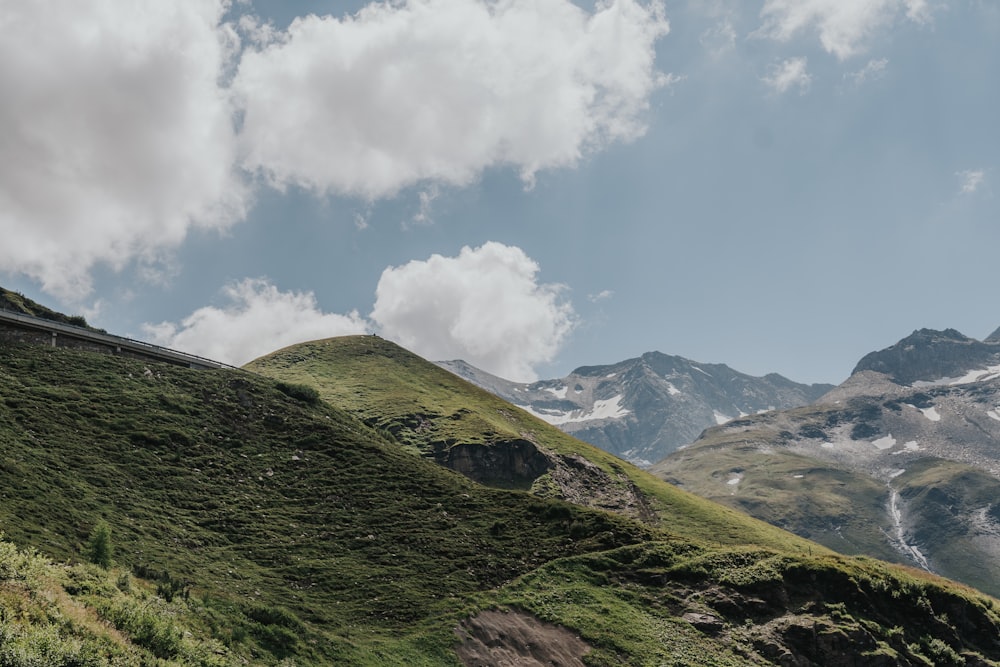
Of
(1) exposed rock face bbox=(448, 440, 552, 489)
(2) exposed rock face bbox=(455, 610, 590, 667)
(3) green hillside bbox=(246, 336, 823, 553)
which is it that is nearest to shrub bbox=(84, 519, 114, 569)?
(2) exposed rock face bbox=(455, 610, 590, 667)

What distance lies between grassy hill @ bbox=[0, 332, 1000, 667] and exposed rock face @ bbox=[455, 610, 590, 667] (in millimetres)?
152

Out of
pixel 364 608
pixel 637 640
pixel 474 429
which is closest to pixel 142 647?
pixel 364 608

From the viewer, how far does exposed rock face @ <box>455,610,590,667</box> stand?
39.2 meters

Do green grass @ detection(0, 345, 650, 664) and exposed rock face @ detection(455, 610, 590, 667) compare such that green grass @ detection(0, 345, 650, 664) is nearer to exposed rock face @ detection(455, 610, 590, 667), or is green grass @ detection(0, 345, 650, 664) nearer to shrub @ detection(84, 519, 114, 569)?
shrub @ detection(84, 519, 114, 569)

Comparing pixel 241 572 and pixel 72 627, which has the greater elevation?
pixel 72 627

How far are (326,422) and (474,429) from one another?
39436 mm

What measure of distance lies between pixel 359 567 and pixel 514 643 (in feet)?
43.1

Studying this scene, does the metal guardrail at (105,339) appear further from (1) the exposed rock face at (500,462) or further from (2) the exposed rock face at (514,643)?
(2) the exposed rock face at (514,643)

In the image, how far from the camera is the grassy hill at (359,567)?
3225cm

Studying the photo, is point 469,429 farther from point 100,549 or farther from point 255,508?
point 100,549

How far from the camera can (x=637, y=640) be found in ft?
140

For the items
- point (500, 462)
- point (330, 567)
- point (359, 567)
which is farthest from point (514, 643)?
point (500, 462)

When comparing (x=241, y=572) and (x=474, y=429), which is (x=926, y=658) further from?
(x=474, y=429)

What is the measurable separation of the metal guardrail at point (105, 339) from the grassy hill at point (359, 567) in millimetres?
4827
